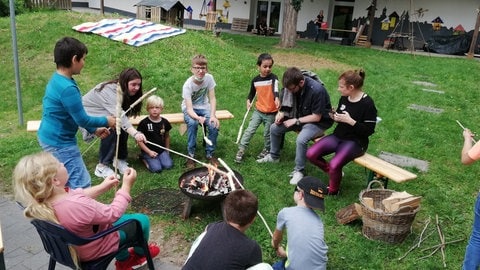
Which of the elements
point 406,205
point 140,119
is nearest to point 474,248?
point 406,205

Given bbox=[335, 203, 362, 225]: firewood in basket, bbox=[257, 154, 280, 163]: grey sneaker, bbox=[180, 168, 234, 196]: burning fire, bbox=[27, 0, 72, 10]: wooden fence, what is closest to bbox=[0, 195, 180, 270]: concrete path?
bbox=[180, 168, 234, 196]: burning fire

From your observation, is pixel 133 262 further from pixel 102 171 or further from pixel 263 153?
pixel 263 153

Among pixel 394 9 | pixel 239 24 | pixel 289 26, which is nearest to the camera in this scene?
pixel 289 26

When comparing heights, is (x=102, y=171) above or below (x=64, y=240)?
below

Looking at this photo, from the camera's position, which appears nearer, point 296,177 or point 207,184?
point 207,184

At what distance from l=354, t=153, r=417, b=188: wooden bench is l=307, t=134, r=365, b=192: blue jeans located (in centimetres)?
13

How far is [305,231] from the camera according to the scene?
298 centimetres

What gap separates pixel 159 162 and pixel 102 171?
741 mm

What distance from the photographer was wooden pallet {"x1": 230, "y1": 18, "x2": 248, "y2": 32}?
81.9 feet

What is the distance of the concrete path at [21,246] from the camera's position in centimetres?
357

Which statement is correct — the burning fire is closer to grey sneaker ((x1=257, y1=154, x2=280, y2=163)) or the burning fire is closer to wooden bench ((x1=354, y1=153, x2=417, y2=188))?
grey sneaker ((x1=257, y1=154, x2=280, y2=163))

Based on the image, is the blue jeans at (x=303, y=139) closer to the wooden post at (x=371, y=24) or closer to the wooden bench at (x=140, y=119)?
the wooden bench at (x=140, y=119)

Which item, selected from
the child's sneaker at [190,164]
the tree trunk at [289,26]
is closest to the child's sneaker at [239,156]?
the child's sneaker at [190,164]

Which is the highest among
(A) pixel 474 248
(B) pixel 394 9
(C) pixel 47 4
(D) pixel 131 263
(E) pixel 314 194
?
→ (B) pixel 394 9
